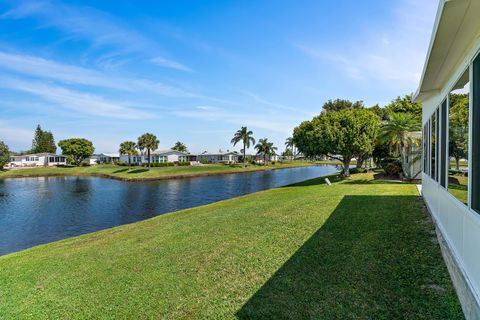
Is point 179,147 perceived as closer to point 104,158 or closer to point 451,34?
point 104,158

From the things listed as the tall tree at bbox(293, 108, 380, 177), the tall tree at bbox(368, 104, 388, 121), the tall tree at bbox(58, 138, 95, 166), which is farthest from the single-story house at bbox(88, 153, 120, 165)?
the tall tree at bbox(293, 108, 380, 177)

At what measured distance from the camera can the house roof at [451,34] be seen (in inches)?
125

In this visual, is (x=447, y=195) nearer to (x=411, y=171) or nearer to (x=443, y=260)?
(x=443, y=260)

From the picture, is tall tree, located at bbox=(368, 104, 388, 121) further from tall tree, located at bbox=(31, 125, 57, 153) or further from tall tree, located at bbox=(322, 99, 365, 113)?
tall tree, located at bbox=(31, 125, 57, 153)

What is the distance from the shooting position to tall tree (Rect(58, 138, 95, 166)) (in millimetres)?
74000

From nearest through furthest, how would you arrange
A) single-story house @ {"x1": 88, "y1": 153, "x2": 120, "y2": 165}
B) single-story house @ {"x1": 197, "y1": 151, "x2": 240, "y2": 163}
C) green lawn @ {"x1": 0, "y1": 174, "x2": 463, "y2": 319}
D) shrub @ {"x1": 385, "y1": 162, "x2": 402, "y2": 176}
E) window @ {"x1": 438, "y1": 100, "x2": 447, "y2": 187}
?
green lawn @ {"x1": 0, "y1": 174, "x2": 463, "y2": 319}, window @ {"x1": 438, "y1": 100, "x2": 447, "y2": 187}, shrub @ {"x1": 385, "y1": 162, "x2": 402, "y2": 176}, single-story house @ {"x1": 197, "y1": 151, "x2": 240, "y2": 163}, single-story house @ {"x1": 88, "y1": 153, "x2": 120, "y2": 165}

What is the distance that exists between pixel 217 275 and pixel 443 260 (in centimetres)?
451

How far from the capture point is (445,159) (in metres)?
5.22

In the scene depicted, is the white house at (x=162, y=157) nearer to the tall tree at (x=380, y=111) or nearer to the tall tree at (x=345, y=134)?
the tall tree at (x=380, y=111)

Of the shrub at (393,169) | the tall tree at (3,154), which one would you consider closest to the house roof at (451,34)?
the shrub at (393,169)

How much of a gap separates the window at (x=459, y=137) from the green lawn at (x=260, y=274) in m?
1.67

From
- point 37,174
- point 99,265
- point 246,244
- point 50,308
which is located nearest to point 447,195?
point 246,244

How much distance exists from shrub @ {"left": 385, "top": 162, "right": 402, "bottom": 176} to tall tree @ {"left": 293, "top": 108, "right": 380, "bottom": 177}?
12.7 ft

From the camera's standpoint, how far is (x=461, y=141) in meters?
4.13
